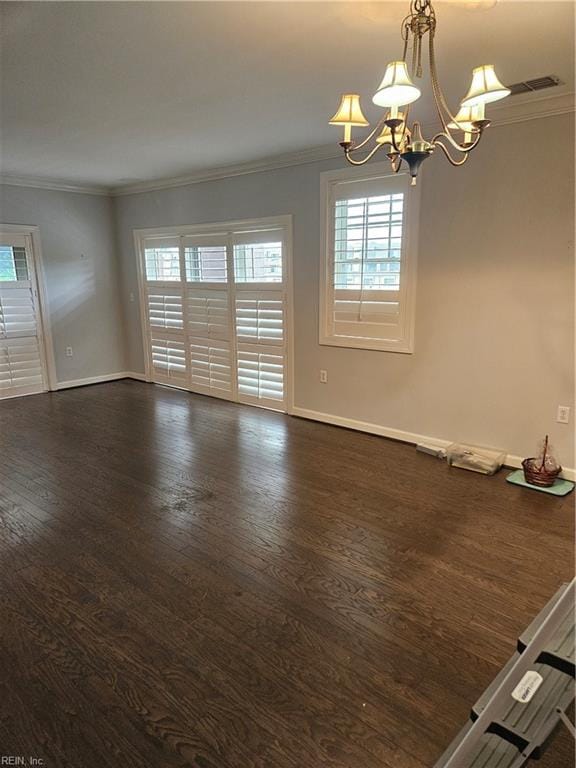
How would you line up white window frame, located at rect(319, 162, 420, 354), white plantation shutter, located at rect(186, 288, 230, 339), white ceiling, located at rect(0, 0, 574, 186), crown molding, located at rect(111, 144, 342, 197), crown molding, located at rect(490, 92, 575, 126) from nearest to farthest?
white ceiling, located at rect(0, 0, 574, 186)
crown molding, located at rect(490, 92, 575, 126)
white window frame, located at rect(319, 162, 420, 354)
crown molding, located at rect(111, 144, 342, 197)
white plantation shutter, located at rect(186, 288, 230, 339)

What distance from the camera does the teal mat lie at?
10.5 ft

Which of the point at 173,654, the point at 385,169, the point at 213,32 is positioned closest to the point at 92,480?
the point at 173,654

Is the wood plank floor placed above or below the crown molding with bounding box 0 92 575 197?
below

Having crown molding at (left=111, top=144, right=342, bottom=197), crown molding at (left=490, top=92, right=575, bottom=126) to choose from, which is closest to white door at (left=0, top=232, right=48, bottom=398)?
crown molding at (left=111, top=144, right=342, bottom=197)

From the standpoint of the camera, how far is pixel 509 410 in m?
3.57

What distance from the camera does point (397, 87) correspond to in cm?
159

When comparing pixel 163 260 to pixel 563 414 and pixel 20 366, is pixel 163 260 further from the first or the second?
pixel 563 414

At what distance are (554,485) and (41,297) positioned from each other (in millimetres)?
5904

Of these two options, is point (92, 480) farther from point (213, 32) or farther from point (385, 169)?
point (385, 169)

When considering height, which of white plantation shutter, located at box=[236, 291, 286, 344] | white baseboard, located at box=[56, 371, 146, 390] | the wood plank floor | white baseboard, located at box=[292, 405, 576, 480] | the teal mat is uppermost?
white plantation shutter, located at box=[236, 291, 286, 344]

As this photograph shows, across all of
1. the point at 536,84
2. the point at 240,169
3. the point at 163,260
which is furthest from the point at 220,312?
the point at 536,84

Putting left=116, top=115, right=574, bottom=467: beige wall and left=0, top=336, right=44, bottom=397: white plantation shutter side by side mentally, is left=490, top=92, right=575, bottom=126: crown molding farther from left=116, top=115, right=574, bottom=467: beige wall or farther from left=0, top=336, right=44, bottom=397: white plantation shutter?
left=0, top=336, right=44, bottom=397: white plantation shutter

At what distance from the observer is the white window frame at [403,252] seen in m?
3.78

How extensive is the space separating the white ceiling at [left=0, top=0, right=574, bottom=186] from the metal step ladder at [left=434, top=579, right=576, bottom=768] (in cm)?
226
